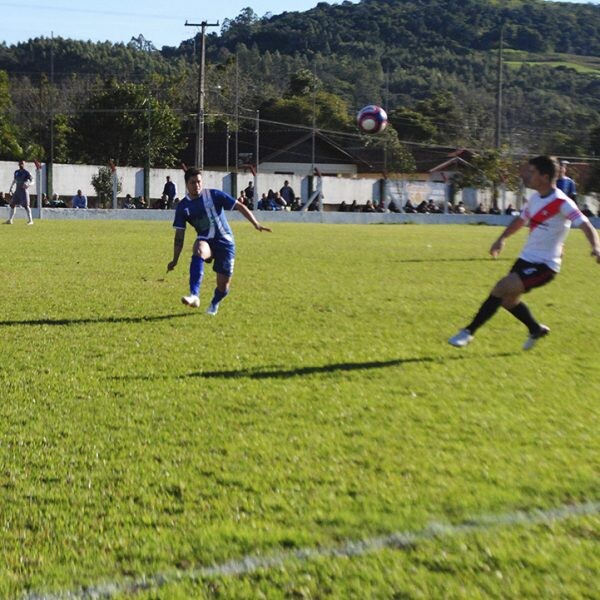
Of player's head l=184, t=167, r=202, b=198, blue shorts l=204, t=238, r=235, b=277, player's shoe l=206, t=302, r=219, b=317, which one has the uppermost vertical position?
player's head l=184, t=167, r=202, b=198

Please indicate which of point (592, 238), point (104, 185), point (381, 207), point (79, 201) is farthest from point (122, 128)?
point (592, 238)

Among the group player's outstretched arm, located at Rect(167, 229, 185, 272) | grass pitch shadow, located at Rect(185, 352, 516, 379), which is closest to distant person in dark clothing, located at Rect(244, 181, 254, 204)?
player's outstretched arm, located at Rect(167, 229, 185, 272)

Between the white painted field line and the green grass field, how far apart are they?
0.01 metres

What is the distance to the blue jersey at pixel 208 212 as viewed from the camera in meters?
11.2

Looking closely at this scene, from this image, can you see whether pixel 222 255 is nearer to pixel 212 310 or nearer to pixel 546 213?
pixel 212 310

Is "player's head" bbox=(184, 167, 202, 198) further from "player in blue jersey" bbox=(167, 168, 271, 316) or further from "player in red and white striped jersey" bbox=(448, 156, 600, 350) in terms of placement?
"player in red and white striped jersey" bbox=(448, 156, 600, 350)

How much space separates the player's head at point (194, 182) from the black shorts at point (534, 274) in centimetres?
369

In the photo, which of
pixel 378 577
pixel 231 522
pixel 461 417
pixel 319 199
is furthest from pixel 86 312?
pixel 319 199

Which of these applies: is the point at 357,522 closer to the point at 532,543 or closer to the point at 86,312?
the point at 532,543

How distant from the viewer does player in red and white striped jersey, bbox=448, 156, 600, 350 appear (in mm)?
8641

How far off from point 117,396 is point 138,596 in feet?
10.7

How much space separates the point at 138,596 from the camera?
139 inches

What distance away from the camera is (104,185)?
45531mm

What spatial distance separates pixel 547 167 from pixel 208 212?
3.87 m
